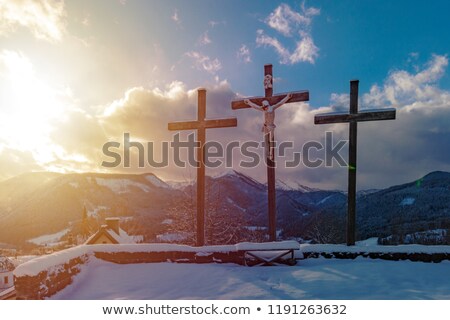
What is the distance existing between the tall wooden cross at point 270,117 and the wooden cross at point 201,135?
1.01m

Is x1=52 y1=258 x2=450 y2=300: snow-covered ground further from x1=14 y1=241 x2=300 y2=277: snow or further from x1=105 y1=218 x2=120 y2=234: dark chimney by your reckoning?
x1=105 y1=218 x2=120 y2=234: dark chimney

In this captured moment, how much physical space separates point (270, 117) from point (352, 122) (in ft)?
7.72

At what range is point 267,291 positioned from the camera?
20.1ft

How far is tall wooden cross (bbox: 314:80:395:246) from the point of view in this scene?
28.6 feet

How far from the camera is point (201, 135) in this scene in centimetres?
969

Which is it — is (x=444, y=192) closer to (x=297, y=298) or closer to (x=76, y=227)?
(x=297, y=298)

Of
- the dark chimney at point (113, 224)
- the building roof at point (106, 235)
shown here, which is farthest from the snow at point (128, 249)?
the dark chimney at point (113, 224)

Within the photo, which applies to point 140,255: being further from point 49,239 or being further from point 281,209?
point 49,239

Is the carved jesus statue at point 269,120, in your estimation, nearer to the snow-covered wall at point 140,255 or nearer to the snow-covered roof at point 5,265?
the snow-covered wall at point 140,255

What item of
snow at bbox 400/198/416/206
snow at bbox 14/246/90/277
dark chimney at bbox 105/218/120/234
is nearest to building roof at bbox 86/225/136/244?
dark chimney at bbox 105/218/120/234

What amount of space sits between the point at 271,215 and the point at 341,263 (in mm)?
2188

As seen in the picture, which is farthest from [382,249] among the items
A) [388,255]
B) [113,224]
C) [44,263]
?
[113,224]

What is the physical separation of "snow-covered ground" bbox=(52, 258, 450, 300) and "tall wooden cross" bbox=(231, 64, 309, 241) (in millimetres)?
1559
